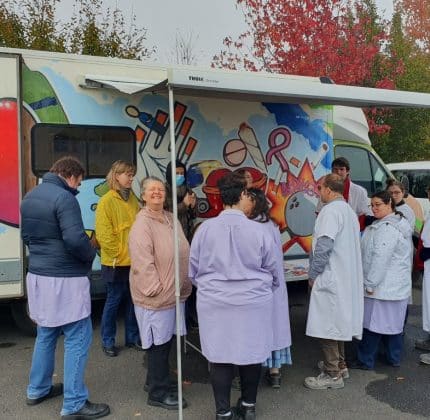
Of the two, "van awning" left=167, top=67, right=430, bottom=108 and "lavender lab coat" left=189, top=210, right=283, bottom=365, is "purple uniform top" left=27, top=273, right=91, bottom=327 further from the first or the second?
"van awning" left=167, top=67, right=430, bottom=108

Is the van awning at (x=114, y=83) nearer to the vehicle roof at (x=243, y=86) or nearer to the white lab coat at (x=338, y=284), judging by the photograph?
the vehicle roof at (x=243, y=86)

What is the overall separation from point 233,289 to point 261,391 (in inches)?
51.3

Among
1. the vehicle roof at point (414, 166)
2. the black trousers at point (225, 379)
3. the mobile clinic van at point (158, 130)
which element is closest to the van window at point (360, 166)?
the mobile clinic van at point (158, 130)

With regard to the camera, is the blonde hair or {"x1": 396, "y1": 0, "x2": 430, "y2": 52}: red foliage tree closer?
the blonde hair

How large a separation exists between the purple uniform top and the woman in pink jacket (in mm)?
376

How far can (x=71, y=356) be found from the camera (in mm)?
3461

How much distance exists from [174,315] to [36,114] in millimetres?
2410

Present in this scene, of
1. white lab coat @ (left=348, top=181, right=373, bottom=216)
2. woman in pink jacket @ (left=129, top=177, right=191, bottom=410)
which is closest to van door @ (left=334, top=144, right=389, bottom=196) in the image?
white lab coat @ (left=348, top=181, right=373, bottom=216)

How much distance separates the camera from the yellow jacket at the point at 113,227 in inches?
177

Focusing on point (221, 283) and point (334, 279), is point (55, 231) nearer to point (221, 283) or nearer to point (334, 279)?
point (221, 283)

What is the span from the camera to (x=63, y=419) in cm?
344

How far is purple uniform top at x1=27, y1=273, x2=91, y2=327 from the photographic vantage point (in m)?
3.37

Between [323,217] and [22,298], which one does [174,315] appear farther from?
[22,298]

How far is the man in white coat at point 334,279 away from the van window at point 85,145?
2.14 meters
